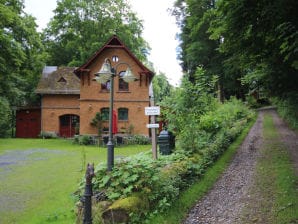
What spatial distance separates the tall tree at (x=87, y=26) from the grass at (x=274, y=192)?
3276 cm

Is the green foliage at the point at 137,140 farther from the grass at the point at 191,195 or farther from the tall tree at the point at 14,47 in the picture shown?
the grass at the point at 191,195

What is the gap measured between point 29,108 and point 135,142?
14089mm

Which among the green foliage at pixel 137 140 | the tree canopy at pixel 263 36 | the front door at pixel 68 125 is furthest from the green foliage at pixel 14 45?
the tree canopy at pixel 263 36

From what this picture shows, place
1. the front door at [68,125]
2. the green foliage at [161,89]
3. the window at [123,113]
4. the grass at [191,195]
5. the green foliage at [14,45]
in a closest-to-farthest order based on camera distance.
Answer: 1. the grass at [191,195]
2. the green foliage at [161,89]
3. the green foliage at [14,45]
4. the window at [123,113]
5. the front door at [68,125]

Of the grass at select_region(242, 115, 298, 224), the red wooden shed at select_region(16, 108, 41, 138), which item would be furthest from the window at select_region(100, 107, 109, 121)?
the grass at select_region(242, 115, 298, 224)

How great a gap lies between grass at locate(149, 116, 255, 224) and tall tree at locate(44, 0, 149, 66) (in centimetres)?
3248

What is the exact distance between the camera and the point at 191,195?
23.7 ft

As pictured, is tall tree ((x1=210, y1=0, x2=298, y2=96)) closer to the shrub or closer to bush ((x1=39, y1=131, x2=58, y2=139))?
the shrub

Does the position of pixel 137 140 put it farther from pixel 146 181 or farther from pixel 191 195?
pixel 146 181

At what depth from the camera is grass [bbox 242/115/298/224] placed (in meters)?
5.76

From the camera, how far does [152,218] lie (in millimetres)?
5906

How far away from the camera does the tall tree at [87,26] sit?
41.7 m

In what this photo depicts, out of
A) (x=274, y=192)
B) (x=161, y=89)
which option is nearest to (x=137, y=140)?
(x=274, y=192)

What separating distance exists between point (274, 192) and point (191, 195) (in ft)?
5.79
